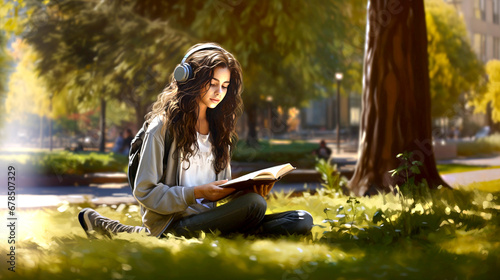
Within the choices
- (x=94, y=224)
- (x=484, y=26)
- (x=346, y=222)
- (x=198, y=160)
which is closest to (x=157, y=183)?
(x=198, y=160)

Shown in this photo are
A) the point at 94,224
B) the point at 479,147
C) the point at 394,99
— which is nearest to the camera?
the point at 94,224

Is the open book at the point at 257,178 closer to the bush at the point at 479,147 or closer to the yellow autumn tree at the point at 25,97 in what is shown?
the yellow autumn tree at the point at 25,97

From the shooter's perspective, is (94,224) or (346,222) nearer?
(94,224)

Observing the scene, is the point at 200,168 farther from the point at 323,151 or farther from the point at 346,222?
the point at 323,151

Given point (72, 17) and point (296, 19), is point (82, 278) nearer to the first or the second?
point (296, 19)

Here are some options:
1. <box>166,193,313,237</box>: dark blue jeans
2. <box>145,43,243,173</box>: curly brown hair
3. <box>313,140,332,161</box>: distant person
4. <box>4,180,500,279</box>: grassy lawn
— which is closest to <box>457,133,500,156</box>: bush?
<box>313,140,332,161</box>: distant person

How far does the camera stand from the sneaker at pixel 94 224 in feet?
17.2

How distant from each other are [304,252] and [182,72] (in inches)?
61.1

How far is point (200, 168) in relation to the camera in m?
4.91

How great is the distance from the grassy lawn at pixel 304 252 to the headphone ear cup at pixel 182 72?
118cm

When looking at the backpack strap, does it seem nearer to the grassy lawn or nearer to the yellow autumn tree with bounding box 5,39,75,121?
the grassy lawn

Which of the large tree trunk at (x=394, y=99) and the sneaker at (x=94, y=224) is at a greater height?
the large tree trunk at (x=394, y=99)

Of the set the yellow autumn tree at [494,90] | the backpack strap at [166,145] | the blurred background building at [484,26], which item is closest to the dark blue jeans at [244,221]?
the backpack strap at [166,145]

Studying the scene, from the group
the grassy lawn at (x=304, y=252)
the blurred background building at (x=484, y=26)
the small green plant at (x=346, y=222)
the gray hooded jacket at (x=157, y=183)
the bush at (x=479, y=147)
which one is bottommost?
the bush at (x=479, y=147)
